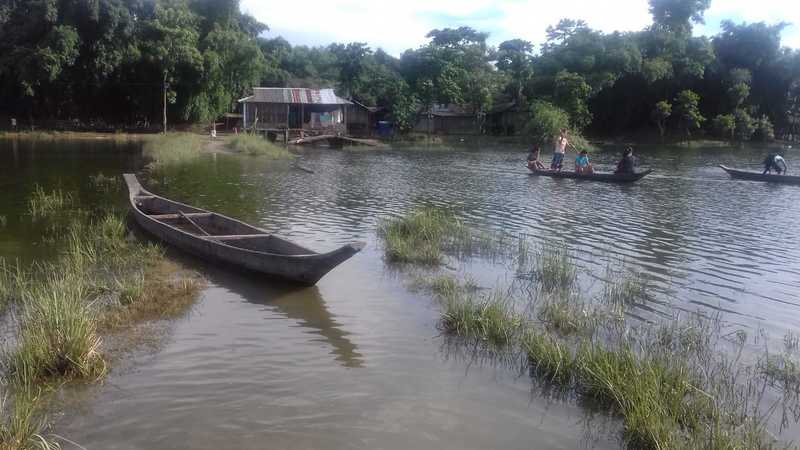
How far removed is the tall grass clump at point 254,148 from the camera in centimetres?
3015

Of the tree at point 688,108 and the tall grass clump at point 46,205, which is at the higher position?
the tree at point 688,108

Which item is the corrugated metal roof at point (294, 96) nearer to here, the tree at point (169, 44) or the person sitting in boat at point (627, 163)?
the tree at point (169, 44)

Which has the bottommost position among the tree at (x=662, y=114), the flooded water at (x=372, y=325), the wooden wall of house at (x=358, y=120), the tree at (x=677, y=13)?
the flooded water at (x=372, y=325)

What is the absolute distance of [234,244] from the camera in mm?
9797

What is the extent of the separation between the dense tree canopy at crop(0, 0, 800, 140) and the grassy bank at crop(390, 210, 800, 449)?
1385 inches

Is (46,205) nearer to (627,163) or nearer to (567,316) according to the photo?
(567,316)

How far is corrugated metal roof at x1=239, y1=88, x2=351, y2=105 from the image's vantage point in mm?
44812

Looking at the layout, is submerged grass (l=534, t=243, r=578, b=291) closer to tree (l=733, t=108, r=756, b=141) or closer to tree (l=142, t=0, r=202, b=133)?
tree (l=142, t=0, r=202, b=133)

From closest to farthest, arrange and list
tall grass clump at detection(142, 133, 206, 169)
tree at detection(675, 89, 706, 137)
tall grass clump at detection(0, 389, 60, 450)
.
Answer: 1. tall grass clump at detection(0, 389, 60, 450)
2. tall grass clump at detection(142, 133, 206, 169)
3. tree at detection(675, 89, 706, 137)

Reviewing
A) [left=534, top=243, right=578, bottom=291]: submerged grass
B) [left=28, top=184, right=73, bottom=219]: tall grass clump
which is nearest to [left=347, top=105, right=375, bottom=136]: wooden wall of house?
[left=28, top=184, right=73, bottom=219]: tall grass clump

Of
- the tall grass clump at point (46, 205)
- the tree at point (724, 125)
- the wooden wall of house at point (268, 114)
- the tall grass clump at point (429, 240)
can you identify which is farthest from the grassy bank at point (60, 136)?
the tree at point (724, 125)

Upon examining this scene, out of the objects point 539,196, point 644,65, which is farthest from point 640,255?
point 644,65

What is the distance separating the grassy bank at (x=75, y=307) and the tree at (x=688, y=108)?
45982mm

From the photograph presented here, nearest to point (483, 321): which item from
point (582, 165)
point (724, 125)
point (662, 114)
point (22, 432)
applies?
point (22, 432)
